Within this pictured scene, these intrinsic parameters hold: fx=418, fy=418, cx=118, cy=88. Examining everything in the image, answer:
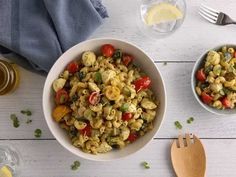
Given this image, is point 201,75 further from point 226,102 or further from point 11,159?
point 11,159

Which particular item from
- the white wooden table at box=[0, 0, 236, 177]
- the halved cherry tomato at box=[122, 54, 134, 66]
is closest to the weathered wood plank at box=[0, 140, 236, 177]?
the white wooden table at box=[0, 0, 236, 177]

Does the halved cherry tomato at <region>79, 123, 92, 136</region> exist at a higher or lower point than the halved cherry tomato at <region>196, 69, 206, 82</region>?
Result: lower

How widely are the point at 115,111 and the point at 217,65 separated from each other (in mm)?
265

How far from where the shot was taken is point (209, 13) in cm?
101

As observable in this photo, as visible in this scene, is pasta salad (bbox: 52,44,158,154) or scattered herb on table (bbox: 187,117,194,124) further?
scattered herb on table (bbox: 187,117,194,124)

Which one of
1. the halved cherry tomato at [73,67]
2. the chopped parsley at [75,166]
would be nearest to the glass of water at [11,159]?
the chopped parsley at [75,166]

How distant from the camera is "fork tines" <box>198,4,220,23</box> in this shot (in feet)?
3.31

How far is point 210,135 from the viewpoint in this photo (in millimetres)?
1011

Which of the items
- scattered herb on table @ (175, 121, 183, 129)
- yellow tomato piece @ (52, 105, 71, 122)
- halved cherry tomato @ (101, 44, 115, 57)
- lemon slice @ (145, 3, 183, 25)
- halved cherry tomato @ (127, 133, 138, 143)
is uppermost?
lemon slice @ (145, 3, 183, 25)

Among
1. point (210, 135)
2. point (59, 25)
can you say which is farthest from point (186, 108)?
point (59, 25)

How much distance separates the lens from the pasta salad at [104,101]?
89 cm

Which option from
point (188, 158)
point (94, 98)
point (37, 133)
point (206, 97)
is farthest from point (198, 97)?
point (37, 133)

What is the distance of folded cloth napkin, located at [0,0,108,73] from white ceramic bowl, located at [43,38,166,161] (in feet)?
0.16

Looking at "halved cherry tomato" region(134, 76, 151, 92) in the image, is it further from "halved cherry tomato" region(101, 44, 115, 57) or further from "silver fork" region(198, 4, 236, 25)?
"silver fork" region(198, 4, 236, 25)
